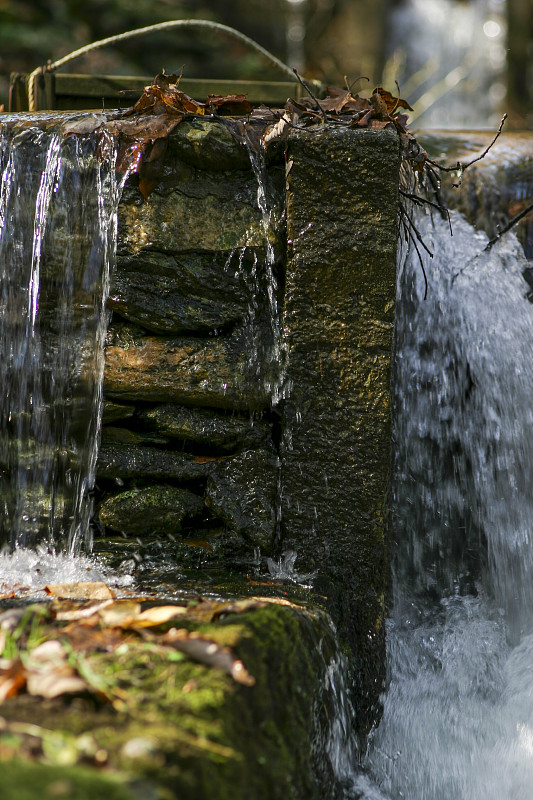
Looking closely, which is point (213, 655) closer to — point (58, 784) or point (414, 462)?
point (58, 784)

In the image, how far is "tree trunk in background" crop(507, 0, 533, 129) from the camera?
856cm

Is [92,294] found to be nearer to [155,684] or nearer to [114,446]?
[114,446]

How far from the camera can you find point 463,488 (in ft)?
10.9

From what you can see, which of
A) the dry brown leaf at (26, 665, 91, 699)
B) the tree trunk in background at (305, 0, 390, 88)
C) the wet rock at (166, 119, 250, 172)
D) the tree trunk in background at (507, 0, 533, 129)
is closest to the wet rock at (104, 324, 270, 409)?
the wet rock at (166, 119, 250, 172)

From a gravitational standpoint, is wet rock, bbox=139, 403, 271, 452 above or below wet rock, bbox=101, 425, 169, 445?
above

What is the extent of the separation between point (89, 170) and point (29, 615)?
1610mm

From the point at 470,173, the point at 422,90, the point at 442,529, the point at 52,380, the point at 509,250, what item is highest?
the point at 422,90

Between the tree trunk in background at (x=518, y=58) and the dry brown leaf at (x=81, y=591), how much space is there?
27.5ft

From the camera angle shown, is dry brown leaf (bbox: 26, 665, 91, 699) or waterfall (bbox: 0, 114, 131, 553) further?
waterfall (bbox: 0, 114, 131, 553)

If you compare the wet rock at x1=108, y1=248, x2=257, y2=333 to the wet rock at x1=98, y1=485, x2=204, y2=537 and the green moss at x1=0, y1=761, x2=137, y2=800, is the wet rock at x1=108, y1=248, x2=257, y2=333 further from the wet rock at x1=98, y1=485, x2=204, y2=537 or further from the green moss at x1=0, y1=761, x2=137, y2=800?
the green moss at x1=0, y1=761, x2=137, y2=800

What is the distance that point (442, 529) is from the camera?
3295mm

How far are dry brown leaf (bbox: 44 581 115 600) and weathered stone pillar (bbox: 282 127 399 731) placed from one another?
0.71 meters

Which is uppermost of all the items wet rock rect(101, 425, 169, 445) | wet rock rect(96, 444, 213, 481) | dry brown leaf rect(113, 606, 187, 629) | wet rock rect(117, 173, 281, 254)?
wet rock rect(117, 173, 281, 254)

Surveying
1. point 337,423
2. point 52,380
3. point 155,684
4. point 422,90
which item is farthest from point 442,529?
point 422,90
